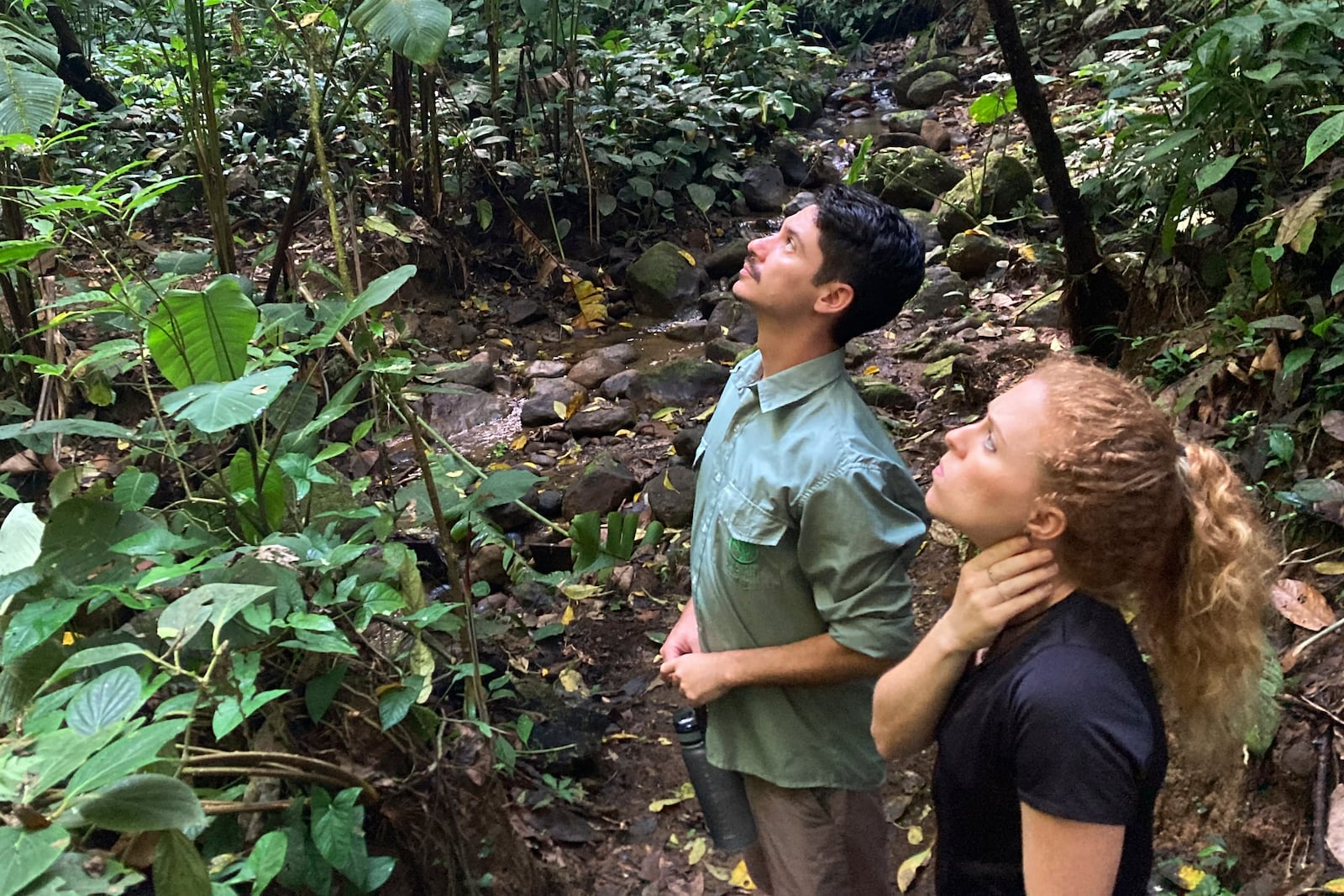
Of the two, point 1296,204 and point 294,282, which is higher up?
point 1296,204

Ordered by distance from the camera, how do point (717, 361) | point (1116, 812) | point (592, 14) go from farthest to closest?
point (592, 14) → point (717, 361) → point (1116, 812)

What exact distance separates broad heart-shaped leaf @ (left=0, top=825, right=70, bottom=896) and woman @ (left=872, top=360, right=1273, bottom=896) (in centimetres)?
99

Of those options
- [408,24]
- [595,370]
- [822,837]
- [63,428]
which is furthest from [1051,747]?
[595,370]

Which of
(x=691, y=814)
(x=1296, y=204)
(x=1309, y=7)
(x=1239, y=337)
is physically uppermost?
(x=1309, y=7)

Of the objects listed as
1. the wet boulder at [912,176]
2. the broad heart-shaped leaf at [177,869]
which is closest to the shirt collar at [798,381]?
the broad heart-shaped leaf at [177,869]

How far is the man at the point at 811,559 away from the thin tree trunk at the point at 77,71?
6368mm

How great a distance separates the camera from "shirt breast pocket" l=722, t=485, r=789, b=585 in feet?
5.17

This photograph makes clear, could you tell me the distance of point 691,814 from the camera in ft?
9.37

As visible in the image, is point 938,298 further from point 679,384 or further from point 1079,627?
point 1079,627

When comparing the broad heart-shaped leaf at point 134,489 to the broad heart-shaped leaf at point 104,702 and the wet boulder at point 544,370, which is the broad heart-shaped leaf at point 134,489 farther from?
the wet boulder at point 544,370

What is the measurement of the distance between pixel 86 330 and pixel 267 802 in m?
3.48

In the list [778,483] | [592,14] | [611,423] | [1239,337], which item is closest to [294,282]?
[611,423]

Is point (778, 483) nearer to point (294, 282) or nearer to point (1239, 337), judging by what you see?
point (1239, 337)

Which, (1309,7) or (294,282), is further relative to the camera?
(294,282)
